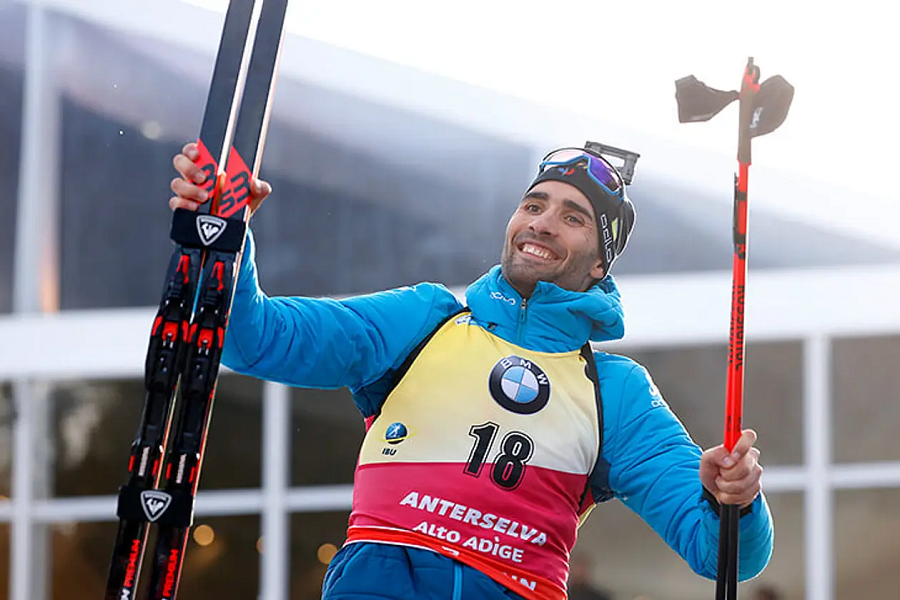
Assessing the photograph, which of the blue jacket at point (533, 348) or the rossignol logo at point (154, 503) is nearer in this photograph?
the rossignol logo at point (154, 503)

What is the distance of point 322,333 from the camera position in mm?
2229

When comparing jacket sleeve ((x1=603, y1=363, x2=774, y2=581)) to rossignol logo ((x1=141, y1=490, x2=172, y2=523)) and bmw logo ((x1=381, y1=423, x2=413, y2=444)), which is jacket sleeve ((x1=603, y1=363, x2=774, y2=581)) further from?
rossignol logo ((x1=141, y1=490, x2=172, y2=523))

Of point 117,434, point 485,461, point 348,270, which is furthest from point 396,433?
point 117,434

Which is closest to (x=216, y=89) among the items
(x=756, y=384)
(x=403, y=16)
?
(x=403, y=16)

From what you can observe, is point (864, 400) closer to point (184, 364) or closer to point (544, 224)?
point (544, 224)

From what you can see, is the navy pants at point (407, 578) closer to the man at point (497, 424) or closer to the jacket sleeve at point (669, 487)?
the man at point (497, 424)

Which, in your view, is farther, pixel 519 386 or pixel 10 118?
pixel 10 118

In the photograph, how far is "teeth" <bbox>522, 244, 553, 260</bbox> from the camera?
2.42 m

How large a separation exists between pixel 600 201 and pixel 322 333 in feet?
2.24

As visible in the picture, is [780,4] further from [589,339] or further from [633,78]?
[589,339]

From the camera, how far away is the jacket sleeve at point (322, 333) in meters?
2.13

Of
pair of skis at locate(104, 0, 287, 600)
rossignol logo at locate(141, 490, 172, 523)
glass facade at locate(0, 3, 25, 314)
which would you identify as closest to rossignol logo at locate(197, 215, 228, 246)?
pair of skis at locate(104, 0, 287, 600)

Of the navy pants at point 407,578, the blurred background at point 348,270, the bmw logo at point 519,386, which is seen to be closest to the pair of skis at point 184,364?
the navy pants at point 407,578

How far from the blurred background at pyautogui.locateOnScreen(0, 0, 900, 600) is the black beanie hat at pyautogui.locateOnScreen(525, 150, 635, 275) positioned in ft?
10.9
